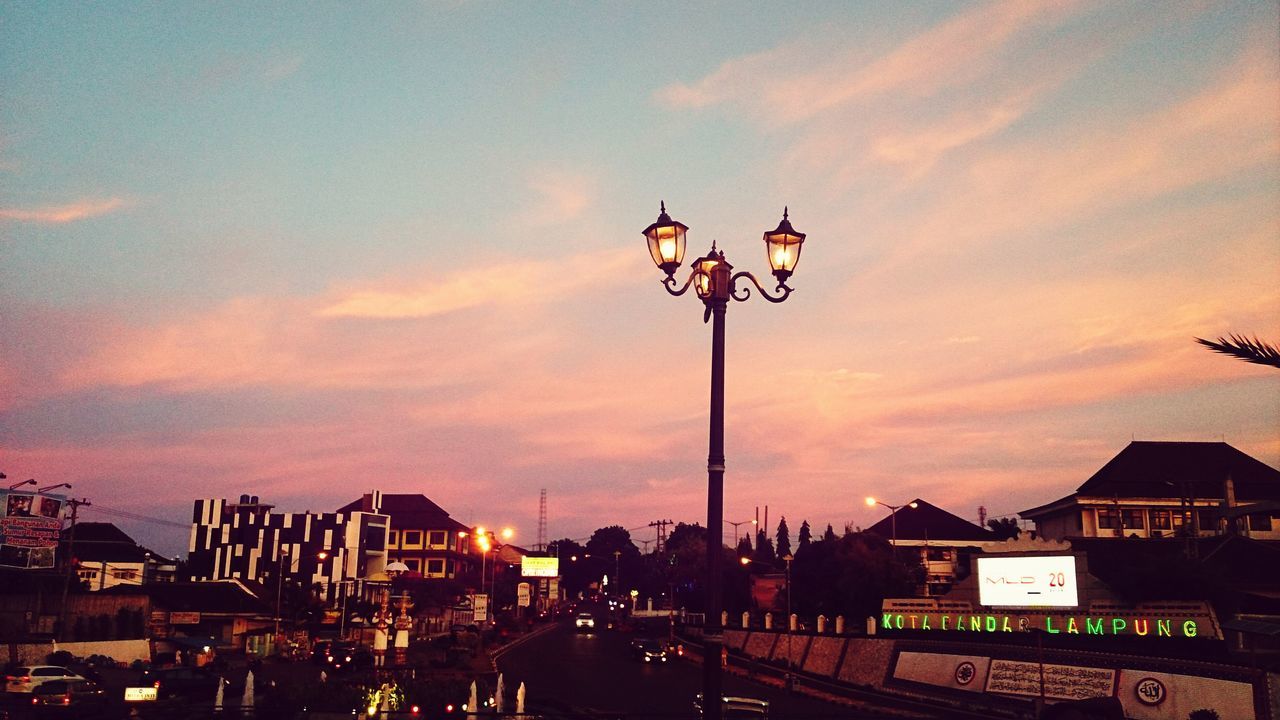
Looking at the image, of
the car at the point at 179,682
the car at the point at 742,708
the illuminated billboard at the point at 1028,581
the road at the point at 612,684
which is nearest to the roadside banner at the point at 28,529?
the road at the point at 612,684

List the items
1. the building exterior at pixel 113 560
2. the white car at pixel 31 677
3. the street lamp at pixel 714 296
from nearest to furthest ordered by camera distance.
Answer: the street lamp at pixel 714 296 → the white car at pixel 31 677 → the building exterior at pixel 113 560

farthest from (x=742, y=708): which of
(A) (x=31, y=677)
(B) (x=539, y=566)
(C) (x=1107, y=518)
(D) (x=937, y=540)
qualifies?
(B) (x=539, y=566)

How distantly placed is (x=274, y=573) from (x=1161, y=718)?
109196 millimetres

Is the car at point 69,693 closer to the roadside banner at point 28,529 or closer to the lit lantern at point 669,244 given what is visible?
the lit lantern at point 669,244

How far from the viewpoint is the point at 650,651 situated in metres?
64.6

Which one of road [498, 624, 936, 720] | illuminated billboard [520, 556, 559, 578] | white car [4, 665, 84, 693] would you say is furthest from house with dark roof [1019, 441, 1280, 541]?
illuminated billboard [520, 556, 559, 578]

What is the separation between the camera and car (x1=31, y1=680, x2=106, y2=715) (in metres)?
31.7

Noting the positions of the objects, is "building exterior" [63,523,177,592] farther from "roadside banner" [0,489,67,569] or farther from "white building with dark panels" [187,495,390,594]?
"roadside banner" [0,489,67,569]

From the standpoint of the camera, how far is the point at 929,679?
48.6 metres

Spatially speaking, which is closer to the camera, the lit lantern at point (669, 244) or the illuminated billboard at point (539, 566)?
the lit lantern at point (669, 244)

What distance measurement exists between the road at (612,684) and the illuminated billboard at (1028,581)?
542 inches

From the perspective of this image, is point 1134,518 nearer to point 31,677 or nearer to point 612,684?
point 612,684

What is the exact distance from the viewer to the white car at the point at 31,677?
107ft

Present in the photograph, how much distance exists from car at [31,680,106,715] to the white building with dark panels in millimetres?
90880
